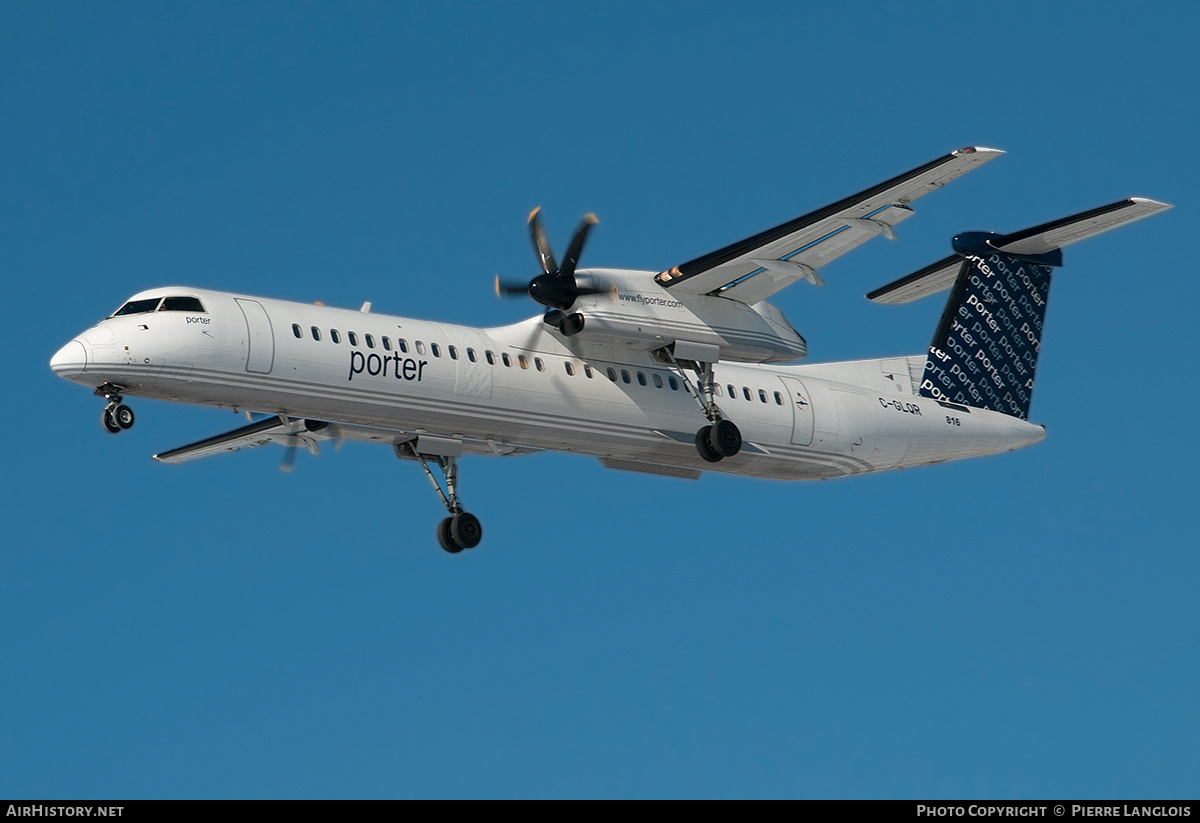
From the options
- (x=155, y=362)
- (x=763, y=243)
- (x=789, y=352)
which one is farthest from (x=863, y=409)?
(x=155, y=362)

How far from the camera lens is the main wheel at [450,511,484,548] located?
23016 millimetres

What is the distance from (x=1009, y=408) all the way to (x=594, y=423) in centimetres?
804

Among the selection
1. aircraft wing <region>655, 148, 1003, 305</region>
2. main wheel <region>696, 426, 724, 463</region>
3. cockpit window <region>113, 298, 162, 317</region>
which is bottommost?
main wheel <region>696, 426, 724, 463</region>

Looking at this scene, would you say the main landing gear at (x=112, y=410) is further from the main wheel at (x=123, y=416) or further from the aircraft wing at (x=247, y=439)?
the aircraft wing at (x=247, y=439)

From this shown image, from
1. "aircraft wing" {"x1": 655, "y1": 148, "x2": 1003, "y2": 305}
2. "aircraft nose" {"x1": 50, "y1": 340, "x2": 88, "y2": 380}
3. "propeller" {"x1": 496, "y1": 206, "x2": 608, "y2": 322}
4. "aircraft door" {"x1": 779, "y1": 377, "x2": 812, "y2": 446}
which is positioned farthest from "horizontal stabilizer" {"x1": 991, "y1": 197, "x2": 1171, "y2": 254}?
"aircraft nose" {"x1": 50, "y1": 340, "x2": 88, "y2": 380}

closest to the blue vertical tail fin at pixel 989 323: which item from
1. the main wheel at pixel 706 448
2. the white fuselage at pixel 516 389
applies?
the white fuselage at pixel 516 389

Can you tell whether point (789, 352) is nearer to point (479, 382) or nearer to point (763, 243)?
point (763, 243)

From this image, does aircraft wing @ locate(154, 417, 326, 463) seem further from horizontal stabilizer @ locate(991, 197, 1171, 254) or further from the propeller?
horizontal stabilizer @ locate(991, 197, 1171, 254)

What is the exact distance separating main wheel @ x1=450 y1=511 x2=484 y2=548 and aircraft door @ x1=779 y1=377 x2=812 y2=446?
511 centimetres

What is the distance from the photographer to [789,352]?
922 inches

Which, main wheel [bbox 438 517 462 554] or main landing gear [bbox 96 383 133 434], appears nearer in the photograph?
main landing gear [bbox 96 383 133 434]

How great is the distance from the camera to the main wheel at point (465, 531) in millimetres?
23016

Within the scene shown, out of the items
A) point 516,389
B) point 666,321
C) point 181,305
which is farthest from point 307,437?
point 666,321

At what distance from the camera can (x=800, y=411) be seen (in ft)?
79.5
